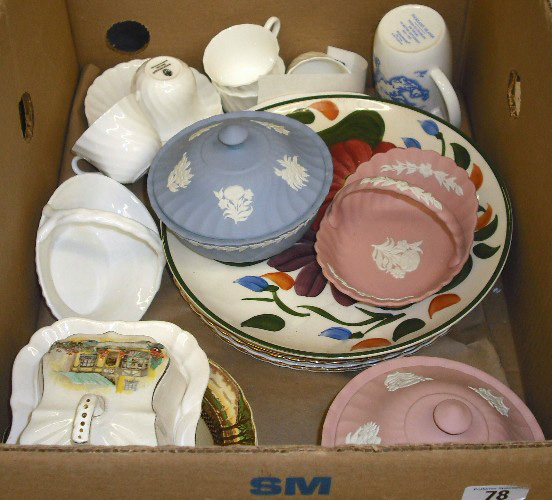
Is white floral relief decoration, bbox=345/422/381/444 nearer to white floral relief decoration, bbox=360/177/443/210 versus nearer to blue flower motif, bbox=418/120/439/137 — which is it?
white floral relief decoration, bbox=360/177/443/210

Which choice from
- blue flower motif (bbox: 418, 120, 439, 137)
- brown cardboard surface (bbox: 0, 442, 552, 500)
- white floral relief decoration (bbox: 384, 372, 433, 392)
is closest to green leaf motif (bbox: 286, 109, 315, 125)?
blue flower motif (bbox: 418, 120, 439, 137)

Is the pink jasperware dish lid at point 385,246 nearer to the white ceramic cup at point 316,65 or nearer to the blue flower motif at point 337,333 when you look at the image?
the blue flower motif at point 337,333

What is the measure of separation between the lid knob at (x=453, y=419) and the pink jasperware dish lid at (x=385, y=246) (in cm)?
15

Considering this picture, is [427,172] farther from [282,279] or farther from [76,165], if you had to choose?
[76,165]

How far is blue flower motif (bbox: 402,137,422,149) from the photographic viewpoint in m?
0.85

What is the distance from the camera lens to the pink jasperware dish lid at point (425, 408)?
60 cm

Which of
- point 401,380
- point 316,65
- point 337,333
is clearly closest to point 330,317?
point 337,333

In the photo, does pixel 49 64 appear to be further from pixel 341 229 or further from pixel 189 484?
pixel 189 484

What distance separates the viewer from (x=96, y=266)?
2.63ft

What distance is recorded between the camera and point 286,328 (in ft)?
2.46

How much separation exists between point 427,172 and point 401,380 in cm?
23

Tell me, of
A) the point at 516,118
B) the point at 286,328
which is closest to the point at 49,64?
the point at 286,328

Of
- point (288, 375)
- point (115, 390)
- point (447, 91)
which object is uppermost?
point (447, 91)

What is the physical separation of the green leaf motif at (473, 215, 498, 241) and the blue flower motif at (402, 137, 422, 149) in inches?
4.8
